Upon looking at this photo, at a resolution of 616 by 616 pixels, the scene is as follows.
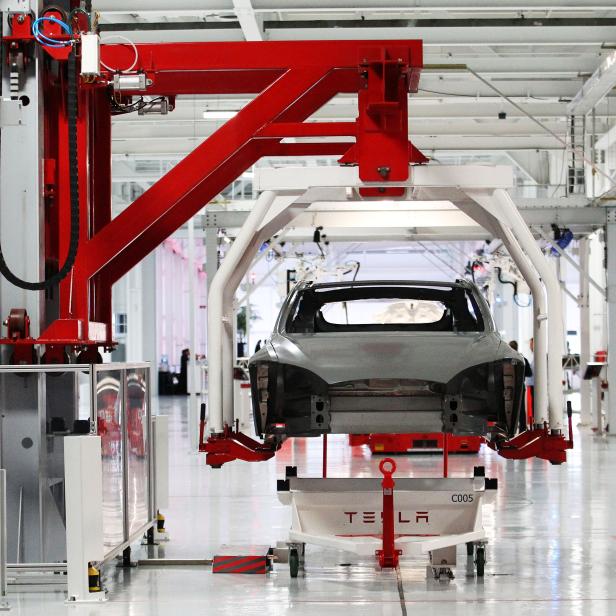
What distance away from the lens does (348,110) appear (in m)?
14.1

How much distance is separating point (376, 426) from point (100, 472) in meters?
1.65

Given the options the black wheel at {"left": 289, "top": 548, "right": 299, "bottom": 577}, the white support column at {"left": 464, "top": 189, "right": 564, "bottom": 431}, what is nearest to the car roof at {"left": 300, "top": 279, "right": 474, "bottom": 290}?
the white support column at {"left": 464, "top": 189, "right": 564, "bottom": 431}

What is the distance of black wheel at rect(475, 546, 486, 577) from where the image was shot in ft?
20.3

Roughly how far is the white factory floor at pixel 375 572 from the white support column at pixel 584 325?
7337 mm

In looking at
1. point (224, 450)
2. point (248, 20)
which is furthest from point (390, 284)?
point (248, 20)

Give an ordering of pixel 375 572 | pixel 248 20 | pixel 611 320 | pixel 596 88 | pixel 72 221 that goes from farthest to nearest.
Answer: pixel 611 320
pixel 596 88
pixel 248 20
pixel 375 572
pixel 72 221

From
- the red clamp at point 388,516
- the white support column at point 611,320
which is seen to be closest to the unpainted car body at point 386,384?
the red clamp at point 388,516

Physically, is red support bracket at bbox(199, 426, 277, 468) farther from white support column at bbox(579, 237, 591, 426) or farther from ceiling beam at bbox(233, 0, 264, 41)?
white support column at bbox(579, 237, 591, 426)

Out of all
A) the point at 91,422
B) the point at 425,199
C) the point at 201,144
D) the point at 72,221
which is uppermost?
the point at 201,144

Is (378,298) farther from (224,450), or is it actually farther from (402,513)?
(224,450)

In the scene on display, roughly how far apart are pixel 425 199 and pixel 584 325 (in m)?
12.9

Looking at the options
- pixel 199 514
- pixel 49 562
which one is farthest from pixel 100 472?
pixel 199 514

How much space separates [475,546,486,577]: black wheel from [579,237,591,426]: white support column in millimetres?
12022

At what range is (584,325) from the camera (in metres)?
18.6
